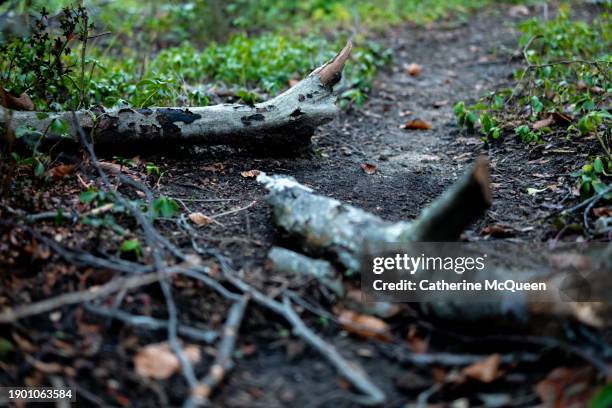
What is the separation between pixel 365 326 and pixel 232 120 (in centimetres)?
190

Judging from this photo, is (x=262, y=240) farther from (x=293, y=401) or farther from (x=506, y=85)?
(x=506, y=85)

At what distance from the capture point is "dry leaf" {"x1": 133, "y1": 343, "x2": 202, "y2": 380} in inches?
78.2

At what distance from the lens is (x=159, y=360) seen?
201cm

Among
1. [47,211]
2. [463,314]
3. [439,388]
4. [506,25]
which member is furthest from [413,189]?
[506,25]

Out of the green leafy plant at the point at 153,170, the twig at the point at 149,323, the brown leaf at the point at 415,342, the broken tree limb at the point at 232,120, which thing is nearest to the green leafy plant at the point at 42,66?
Result: the broken tree limb at the point at 232,120

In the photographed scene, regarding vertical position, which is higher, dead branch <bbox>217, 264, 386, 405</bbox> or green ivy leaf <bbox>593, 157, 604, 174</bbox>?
green ivy leaf <bbox>593, 157, 604, 174</bbox>

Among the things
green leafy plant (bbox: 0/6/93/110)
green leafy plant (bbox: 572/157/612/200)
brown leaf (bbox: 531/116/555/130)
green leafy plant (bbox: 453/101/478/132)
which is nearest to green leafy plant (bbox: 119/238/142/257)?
green leafy plant (bbox: 0/6/93/110)

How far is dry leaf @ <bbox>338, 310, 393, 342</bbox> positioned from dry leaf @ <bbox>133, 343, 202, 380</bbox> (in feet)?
1.85

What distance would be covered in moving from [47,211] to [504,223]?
90.5 inches

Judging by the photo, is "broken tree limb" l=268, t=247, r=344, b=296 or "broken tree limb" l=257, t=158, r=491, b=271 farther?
"broken tree limb" l=268, t=247, r=344, b=296

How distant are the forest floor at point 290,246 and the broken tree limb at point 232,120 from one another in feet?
0.61

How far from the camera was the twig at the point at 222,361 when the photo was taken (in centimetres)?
189

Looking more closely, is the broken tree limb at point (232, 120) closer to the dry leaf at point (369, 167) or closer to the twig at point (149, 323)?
the dry leaf at point (369, 167)

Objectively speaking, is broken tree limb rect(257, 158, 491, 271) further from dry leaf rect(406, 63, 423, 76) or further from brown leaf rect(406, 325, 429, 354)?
dry leaf rect(406, 63, 423, 76)
